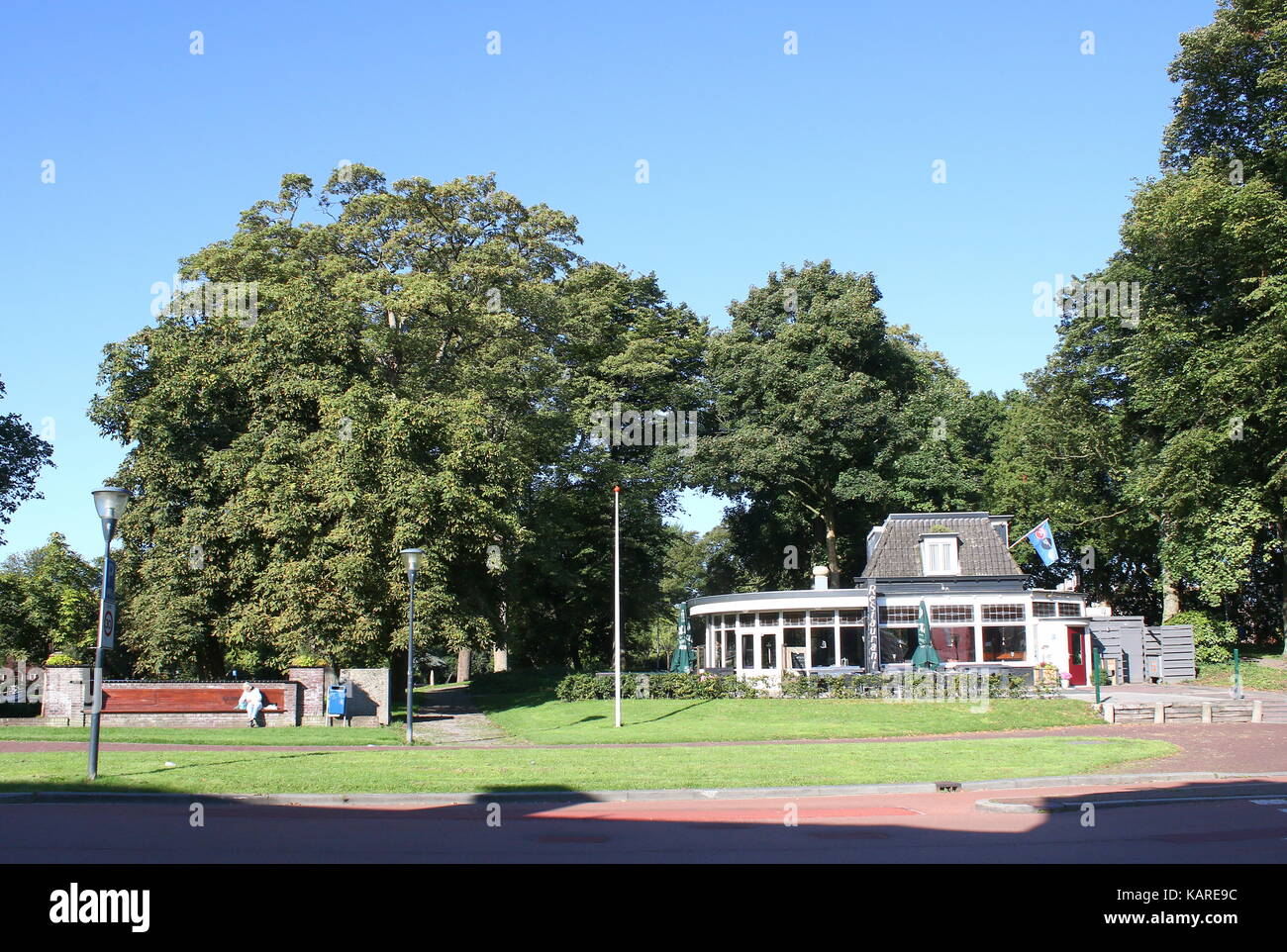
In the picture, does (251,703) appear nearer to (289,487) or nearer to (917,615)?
(289,487)

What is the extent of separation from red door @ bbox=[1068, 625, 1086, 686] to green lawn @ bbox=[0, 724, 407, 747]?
24.5m

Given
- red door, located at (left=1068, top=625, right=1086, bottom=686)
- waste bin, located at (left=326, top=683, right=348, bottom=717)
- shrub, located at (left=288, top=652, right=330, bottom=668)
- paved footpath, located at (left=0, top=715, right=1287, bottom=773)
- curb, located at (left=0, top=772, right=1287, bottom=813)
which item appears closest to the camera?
curb, located at (left=0, top=772, right=1287, bottom=813)

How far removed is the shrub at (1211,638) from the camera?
1558 inches

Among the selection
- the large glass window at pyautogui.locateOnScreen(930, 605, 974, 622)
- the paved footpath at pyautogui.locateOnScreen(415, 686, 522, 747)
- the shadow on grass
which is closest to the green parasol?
the large glass window at pyautogui.locateOnScreen(930, 605, 974, 622)

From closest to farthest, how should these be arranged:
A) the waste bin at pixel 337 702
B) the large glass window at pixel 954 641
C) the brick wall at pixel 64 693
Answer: the brick wall at pixel 64 693, the waste bin at pixel 337 702, the large glass window at pixel 954 641

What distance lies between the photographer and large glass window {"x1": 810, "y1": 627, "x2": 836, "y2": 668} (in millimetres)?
40562

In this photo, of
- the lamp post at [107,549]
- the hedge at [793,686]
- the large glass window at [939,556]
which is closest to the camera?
the lamp post at [107,549]

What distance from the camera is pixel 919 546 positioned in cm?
4162

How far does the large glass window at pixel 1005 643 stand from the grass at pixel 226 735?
2305 centimetres

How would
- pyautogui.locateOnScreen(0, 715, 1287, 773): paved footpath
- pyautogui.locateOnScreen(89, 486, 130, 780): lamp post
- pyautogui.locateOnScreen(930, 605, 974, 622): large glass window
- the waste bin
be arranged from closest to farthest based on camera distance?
pyautogui.locateOnScreen(89, 486, 130, 780): lamp post, pyautogui.locateOnScreen(0, 715, 1287, 773): paved footpath, the waste bin, pyautogui.locateOnScreen(930, 605, 974, 622): large glass window

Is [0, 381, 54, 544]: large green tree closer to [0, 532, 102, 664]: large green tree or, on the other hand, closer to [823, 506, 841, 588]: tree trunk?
[0, 532, 102, 664]: large green tree

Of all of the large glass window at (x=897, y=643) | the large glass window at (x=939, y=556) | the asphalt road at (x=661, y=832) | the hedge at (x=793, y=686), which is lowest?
the hedge at (x=793, y=686)

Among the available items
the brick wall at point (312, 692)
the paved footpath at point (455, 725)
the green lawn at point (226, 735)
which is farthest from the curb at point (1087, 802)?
the brick wall at point (312, 692)

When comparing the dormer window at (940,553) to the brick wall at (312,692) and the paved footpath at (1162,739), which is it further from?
the brick wall at (312,692)
